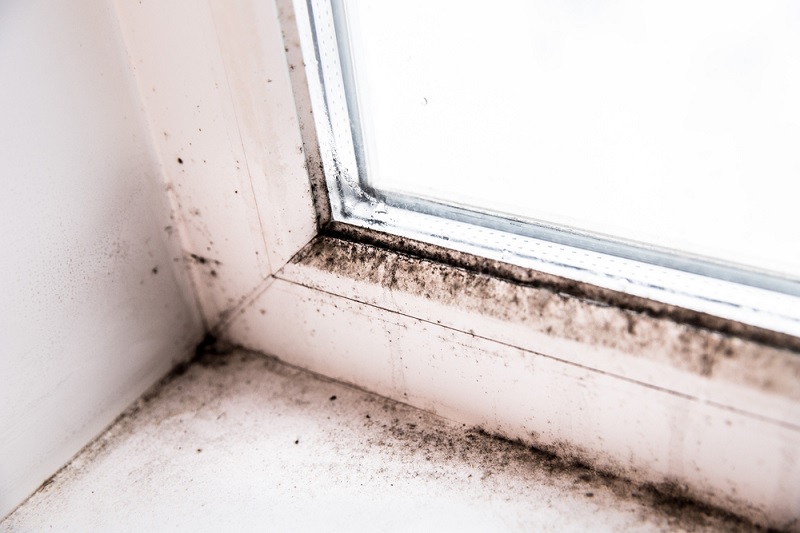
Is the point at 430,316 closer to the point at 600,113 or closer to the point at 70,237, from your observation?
the point at 600,113

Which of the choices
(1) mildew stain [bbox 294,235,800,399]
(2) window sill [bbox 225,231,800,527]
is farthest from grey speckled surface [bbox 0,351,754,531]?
(1) mildew stain [bbox 294,235,800,399]

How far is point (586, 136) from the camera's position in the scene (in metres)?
0.83

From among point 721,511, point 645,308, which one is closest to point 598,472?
point 721,511

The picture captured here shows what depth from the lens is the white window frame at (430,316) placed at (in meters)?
0.79

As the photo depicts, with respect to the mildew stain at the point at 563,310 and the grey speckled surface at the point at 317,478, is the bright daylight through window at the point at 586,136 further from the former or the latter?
the grey speckled surface at the point at 317,478

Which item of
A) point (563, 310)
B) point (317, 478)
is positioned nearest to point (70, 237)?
point (317, 478)

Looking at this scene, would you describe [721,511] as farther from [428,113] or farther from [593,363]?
[428,113]

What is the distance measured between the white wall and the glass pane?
0.35 meters

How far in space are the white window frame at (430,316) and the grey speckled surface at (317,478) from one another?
3 centimetres

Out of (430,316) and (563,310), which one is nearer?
(563,310)

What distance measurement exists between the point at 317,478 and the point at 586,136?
57cm

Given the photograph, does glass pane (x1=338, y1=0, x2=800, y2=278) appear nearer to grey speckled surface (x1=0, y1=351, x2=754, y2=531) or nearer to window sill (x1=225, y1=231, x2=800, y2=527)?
window sill (x1=225, y1=231, x2=800, y2=527)

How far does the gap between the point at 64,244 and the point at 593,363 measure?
0.71 m

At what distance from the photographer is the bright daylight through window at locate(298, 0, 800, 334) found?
73 centimetres
